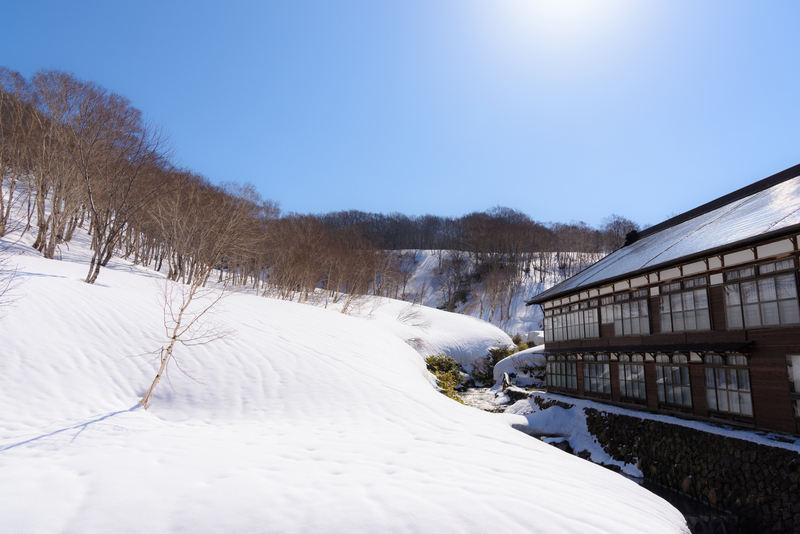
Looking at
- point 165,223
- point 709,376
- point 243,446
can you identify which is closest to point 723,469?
point 709,376

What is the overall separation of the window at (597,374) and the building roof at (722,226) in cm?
273

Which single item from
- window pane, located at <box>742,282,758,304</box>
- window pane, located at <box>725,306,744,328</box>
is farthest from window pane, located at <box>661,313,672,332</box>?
window pane, located at <box>742,282,758,304</box>

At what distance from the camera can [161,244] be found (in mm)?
31906

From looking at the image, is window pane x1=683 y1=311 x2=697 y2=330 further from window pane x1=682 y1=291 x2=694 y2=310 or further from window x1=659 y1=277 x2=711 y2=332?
window pane x1=682 y1=291 x2=694 y2=310

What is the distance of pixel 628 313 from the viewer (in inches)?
504

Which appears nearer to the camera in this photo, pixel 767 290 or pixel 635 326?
pixel 767 290

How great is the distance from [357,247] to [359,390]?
87.9ft

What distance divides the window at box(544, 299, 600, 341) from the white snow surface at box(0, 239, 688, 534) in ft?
26.1

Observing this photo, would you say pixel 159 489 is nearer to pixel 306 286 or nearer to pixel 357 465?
pixel 357 465

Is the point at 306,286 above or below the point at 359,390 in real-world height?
above

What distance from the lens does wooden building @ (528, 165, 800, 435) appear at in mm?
7879

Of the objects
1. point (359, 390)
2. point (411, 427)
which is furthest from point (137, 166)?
point (411, 427)

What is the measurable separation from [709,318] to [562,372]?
26.8 feet

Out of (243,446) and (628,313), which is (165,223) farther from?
(628,313)
